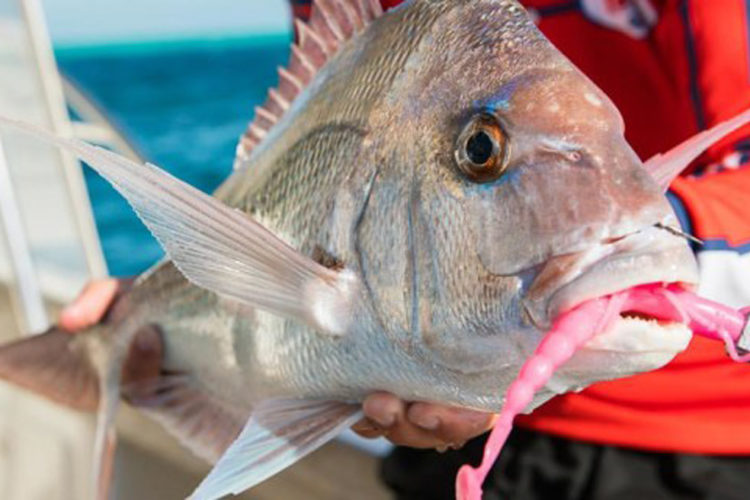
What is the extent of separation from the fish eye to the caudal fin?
2.95ft

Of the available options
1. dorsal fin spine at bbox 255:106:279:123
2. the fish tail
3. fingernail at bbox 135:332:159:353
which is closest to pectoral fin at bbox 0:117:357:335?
dorsal fin spine at bbox 255:106:279:123

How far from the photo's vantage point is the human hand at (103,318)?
133 centimetres

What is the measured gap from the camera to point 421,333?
80 centimetres

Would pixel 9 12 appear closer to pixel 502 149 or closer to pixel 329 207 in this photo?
A: pixel 329 207

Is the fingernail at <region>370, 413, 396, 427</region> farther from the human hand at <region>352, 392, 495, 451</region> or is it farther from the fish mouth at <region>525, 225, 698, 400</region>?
the fish mouth at <region>525, 225, 698, 400</region>

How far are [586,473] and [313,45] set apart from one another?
27.9 inches

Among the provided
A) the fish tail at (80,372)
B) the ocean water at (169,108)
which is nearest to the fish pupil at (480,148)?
the fish tail at (80,372)

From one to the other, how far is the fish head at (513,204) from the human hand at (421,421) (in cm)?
16

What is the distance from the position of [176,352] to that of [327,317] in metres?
0.47

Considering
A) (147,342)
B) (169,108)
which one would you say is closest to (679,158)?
(147,342)

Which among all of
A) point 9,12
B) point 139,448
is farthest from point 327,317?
point 9,12

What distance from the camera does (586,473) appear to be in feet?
4.23

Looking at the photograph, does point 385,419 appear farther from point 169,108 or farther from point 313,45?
point 169,108

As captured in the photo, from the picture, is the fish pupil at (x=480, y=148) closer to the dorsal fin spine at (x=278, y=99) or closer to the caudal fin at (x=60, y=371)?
the dorsal fin spine at (x=278, y=99)
